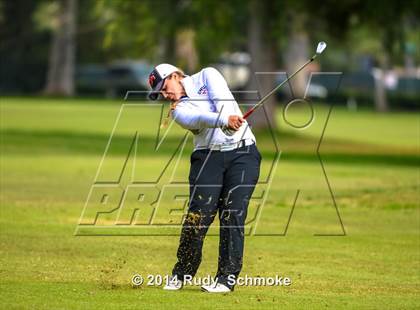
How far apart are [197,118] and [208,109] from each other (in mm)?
226

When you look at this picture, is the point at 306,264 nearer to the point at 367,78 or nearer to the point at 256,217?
the point at 256,217

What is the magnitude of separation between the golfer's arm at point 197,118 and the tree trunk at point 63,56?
71270mm

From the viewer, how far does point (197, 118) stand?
10.7m

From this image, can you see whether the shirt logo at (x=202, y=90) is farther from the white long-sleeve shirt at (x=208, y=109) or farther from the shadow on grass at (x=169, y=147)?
the shadow on grass at (x=169, y=147)

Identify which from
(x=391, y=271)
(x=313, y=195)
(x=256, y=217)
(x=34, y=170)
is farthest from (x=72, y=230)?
(x=34, y=170)

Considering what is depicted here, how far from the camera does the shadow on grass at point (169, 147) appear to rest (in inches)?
1346

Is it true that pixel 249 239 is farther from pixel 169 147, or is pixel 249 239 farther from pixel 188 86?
pixel 169 147

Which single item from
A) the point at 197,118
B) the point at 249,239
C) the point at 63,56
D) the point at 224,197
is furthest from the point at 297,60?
the point at 197,118

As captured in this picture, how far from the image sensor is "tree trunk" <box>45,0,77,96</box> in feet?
267

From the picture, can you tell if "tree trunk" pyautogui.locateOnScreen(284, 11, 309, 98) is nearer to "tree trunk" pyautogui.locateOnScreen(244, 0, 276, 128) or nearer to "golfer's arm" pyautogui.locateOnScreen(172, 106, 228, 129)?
"tree trunk" pyautogui.locateOnScreen(244, 0, 276, 128)

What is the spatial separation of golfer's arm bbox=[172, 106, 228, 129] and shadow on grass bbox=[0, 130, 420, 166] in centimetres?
2234

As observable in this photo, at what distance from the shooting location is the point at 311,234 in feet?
56.2

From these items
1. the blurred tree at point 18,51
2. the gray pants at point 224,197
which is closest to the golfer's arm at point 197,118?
the gray pants at point 224,197

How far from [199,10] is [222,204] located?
27676 millimetres
